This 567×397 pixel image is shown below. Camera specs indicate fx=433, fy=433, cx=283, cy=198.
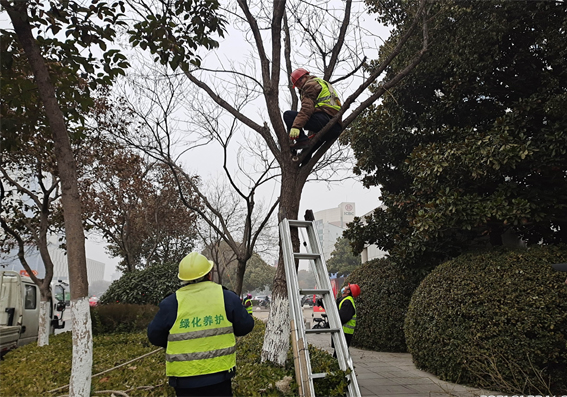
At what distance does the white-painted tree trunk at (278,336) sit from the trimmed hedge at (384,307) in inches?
186

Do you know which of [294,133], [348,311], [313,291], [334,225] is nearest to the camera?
[313,291]

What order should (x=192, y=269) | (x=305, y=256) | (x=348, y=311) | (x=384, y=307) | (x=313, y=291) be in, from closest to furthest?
(x=192, y=269) < (x=313, y=291) < (x=305, y=256) < (x=348, y=311) < (x=384, y=307)

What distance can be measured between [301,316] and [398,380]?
354 centimetres

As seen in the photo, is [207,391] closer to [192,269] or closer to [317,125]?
[192,269]

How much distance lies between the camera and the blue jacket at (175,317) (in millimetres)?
3084

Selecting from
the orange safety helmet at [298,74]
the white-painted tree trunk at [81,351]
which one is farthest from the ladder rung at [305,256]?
the orange safety helmet at [298,74]

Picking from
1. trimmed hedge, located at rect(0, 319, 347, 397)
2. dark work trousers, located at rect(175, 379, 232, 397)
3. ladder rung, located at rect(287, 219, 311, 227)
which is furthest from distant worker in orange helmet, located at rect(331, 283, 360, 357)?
dark work trousers, located at rect(175, 379, 232, 397)

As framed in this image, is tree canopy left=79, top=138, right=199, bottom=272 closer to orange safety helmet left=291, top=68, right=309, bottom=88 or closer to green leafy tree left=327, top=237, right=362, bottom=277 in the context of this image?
orange safety helmet left=291, top=68, right=309, bottom=88

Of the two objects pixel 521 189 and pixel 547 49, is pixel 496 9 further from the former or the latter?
pixel 521 189

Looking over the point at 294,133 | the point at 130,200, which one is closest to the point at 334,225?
the point at 130,200

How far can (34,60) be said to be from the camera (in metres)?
4.40

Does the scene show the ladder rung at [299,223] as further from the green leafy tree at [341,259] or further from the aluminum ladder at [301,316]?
the green leafy tree at [341,259]

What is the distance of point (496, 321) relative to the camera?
19.8 feet

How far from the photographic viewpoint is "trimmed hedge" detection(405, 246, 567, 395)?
5695 mm
